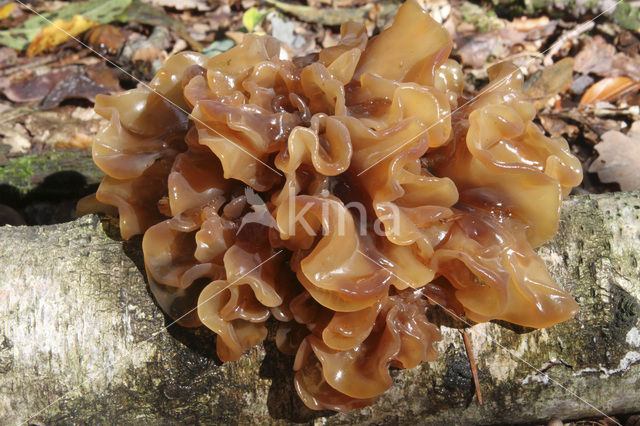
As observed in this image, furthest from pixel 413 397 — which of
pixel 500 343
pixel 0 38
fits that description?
pixel 0 38

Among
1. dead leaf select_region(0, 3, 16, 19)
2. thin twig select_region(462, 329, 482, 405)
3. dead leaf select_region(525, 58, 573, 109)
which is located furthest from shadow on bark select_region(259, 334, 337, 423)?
dead leaf select_region(0, 3, 16, 19)

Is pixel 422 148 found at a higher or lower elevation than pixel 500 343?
higher

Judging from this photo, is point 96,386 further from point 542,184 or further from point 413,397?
point 542,184

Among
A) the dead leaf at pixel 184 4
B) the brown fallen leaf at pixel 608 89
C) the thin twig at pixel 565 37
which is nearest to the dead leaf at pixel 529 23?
the thin twig at pixel 565 37

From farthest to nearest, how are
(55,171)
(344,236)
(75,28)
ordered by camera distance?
(75,28) → (55,171) → (344,236)

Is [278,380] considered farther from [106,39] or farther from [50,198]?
[106,39]

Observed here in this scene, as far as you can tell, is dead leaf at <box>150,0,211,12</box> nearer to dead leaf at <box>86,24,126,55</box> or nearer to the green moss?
dead leaf at <box>86,24,126,55</box>

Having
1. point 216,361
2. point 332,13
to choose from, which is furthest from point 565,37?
point 216,361
